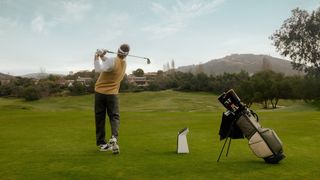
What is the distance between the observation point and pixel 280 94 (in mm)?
91562

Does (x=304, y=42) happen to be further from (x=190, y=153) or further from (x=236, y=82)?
(x=190, y=153)

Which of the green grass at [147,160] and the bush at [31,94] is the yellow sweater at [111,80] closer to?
the green grass at [147,160]

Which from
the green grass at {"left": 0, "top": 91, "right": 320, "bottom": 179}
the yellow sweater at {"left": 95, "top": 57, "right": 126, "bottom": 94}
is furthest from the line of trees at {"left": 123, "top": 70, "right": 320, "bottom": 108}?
the yellow sweater at {"left": 95, "top": 57, "right": 126, "bottom": 94}

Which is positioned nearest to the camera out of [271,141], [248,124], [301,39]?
[271,141]

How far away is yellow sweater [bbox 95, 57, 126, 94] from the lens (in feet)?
35.1

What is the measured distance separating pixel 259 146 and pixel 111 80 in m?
3.77

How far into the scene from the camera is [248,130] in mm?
9234

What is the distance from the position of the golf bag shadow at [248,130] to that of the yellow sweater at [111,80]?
2722mm

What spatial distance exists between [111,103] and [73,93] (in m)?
97.5

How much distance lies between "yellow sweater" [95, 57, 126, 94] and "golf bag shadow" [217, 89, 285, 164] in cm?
272

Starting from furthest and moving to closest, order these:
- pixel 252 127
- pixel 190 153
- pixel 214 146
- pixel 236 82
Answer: pixel 236 82 < pixel 214 146 < pixel 190 153 < pixel 252 127

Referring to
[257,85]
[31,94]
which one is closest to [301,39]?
[257,85]

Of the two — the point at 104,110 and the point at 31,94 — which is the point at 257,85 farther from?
the point at 104,110

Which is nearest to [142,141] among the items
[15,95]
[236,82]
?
[15,95]
